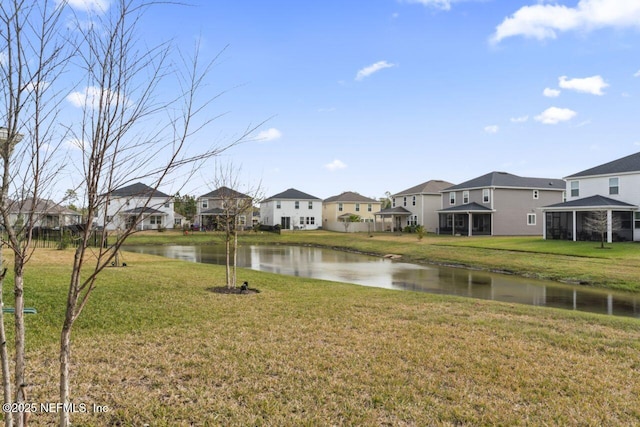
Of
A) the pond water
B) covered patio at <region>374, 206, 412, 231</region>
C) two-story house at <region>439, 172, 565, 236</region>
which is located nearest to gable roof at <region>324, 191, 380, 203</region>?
covered patio at <region>374, 206, 412, 231</region>

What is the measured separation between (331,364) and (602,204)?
3164 centimetres

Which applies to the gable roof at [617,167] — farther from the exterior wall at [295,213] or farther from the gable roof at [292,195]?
the gable roof at [292,195]

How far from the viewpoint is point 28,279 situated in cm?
1092

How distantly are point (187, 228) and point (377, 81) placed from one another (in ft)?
115

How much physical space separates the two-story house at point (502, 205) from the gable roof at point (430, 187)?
5866 millimetres

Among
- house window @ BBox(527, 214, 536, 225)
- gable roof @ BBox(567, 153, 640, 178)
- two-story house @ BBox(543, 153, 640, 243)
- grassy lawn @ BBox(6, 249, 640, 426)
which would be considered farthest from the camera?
house window @ BBox(527, 214, 536, 225)

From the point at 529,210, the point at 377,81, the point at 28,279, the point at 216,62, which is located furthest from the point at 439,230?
the point at 216,62

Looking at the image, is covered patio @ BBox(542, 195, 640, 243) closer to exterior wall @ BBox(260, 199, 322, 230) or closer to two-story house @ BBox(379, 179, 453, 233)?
two-story house @ BBox(379, 179, 453, 233)

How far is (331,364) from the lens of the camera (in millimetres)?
5375

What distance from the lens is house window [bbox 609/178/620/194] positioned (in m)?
31.1

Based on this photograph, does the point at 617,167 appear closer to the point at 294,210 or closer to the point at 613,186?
the point at 613,186

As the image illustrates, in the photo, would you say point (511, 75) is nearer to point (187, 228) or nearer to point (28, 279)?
point (28, 279)

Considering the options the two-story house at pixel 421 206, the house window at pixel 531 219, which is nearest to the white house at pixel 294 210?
the two-story house at pixel 421 206

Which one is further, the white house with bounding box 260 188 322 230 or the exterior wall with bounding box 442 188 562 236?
the white house with bounding box 260 188 322 230
